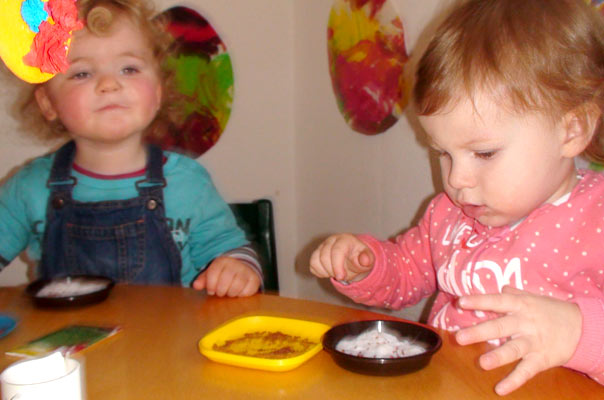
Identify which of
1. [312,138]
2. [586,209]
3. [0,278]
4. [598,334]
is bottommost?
[0,278]

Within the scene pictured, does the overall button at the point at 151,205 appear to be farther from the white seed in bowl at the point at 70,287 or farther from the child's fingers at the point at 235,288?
the child's fingers at the point at 235,288

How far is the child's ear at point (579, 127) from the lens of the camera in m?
0.88

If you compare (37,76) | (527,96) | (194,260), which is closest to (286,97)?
(194,260)

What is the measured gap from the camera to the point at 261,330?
0.87 meters

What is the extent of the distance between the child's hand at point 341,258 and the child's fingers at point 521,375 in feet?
1.31

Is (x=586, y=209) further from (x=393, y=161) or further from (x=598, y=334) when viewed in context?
(x=393, y=161)

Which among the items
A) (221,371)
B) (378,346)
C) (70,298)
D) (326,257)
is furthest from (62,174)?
(378,346)

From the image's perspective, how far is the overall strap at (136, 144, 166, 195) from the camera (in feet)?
4.59

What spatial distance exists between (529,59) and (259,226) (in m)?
1.00

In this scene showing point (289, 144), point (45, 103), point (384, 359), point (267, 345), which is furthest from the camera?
point (289, 144)

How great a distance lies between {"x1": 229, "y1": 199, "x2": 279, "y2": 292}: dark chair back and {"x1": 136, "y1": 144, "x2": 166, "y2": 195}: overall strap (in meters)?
0.32

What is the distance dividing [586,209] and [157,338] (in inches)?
26.2

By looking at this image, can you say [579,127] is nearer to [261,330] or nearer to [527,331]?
[527,331]

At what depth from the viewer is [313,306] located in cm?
95
